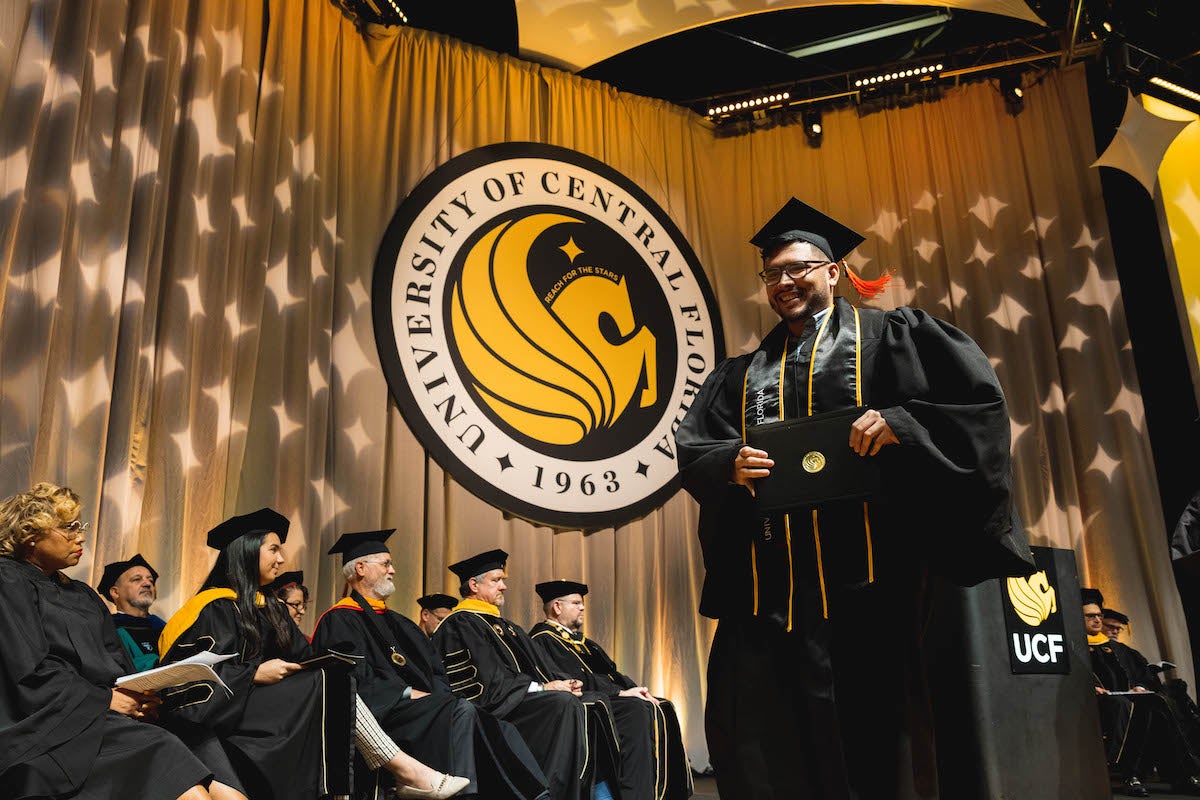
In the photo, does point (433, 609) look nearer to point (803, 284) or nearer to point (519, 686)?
point (519, 686)

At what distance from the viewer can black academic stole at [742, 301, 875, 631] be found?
1768 mm

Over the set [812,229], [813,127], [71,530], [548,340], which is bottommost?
[71,530]

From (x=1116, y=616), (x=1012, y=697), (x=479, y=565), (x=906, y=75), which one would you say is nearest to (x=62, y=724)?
(x=1012, y=697)

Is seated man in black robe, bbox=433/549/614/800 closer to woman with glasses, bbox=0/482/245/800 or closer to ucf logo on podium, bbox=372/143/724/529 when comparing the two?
ucf logo on podium, bbox=372/143/724/529

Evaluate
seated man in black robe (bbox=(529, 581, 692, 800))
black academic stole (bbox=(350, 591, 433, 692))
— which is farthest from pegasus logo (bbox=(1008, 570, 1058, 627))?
black academic stole (bbox=(350, 591, 433, 692))

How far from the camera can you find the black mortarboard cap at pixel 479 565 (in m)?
5.26

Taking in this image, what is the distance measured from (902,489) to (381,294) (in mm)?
4532

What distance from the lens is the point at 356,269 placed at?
228 inches

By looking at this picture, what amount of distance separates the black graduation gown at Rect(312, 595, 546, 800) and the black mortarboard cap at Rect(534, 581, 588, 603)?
1.34 meters

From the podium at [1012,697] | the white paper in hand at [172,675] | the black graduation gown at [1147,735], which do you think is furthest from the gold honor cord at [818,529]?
the black graduation gown at [1147,735]

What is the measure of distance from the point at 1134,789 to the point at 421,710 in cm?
343

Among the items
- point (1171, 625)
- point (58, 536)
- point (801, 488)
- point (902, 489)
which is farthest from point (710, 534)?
point (1171, 625)

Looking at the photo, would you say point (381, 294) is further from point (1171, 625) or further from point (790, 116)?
point (1171, 625)

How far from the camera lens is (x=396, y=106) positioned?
20.5 feet
